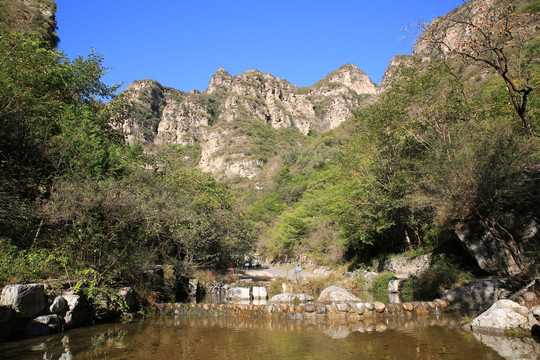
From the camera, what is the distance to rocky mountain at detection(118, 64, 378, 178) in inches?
5443

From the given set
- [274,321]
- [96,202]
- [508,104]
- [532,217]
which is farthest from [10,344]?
[508,104]

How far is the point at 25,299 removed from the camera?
7.23m

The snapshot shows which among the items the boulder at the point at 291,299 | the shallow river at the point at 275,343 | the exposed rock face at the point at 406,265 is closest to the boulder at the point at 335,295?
the boulder at the point at 291,299

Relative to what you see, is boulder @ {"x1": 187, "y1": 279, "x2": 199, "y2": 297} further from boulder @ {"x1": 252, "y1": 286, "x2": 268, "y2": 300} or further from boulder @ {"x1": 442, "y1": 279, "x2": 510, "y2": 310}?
boulder @ {"x1": 442, "y1": 279, "x2": 510, "y2": 310}

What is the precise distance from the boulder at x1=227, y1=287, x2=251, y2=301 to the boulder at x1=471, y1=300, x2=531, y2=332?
11.9 meters

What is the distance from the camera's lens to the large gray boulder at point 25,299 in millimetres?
7020

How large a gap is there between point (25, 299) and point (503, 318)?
11.3m

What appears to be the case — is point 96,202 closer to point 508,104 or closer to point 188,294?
point 188,294

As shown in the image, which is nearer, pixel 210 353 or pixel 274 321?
pixel 210 353

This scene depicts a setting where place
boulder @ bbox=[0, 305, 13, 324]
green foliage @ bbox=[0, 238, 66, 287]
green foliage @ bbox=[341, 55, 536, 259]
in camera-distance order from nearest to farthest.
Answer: boulder @ bbox=[0, 305, 13, 324]
green foliage @ bbox=[0, 238, 66, 287]
green foliage @ bbox=[341, 55, 536, 259]

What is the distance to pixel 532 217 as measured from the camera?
10.8 m

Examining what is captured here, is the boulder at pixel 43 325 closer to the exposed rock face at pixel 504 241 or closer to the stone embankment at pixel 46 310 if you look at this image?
the stone embankment at pixel 46 310

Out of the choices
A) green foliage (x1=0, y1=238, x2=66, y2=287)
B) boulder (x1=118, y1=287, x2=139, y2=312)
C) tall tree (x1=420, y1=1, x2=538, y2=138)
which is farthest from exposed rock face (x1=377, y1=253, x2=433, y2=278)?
green foliage (x1=0, y1=238, x2=66, y2=287)

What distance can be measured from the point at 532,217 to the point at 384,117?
43.8 ft
